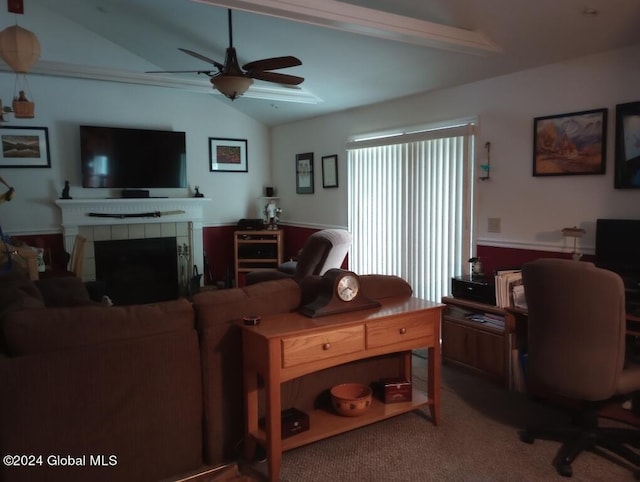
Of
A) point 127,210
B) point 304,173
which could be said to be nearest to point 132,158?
point 127,210

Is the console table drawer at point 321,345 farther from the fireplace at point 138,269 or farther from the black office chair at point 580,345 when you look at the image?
the fireplace at point 138,269

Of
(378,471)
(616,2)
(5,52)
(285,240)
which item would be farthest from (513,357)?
(285,240)

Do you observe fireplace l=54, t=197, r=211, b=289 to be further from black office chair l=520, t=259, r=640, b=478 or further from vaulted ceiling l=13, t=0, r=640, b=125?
black office chair l=520, t=259, r=640, b=478

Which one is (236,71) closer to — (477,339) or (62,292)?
(62,292)

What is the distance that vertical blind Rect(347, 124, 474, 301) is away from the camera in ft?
14.3

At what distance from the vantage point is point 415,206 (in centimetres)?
482

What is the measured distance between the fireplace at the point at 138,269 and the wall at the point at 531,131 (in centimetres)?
339

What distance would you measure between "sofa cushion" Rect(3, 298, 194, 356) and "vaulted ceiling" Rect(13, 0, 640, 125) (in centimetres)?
178

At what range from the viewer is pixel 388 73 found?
452cm

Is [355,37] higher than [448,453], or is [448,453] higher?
[355,37]

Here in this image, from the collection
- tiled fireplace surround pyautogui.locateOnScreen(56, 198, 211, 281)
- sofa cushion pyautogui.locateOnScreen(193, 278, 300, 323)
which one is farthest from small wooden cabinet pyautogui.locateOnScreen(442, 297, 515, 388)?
tiled fireplace surround pyautogui.locateOnScreen(56, 198, 211, 281)

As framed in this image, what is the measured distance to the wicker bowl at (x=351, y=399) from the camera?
261 cm

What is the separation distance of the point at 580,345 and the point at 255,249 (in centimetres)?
493

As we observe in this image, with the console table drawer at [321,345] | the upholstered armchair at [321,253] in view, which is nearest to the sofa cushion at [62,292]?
the console table drawer at [321,345]
